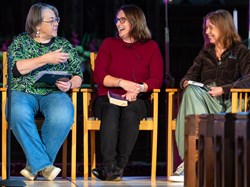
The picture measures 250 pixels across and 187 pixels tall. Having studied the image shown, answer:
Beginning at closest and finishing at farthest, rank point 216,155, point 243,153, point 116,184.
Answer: point 243,153, point 216,155, point 116,184

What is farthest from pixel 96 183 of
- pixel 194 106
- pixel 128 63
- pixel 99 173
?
pixel 128 63

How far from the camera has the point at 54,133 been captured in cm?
568

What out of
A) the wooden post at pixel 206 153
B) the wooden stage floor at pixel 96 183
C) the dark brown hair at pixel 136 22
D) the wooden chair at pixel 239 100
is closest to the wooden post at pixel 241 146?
the wooden post at pixel 206 153

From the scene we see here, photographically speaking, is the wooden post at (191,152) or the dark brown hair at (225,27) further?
Result: the dark brown hair at (225,27)

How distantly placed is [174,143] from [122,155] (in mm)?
623

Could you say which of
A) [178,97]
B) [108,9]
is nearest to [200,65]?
[178,97]

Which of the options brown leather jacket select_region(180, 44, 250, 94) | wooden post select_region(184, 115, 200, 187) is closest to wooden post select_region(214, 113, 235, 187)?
wooden post select_region(184, 115, 200, 187)

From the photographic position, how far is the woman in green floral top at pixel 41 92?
5586mm

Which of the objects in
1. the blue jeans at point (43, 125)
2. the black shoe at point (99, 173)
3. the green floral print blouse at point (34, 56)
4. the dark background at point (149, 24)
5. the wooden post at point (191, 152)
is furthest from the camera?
the dark background at point (149, 24)

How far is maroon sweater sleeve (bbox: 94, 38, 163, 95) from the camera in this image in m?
5.99

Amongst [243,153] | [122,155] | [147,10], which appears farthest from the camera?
[147,10]

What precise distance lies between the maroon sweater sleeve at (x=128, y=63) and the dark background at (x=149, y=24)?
109 inches

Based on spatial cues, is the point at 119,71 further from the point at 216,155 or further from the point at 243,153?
the point at 243,153

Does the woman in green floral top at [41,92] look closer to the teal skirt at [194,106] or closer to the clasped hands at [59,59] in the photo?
the clasped hands at [59,59]
